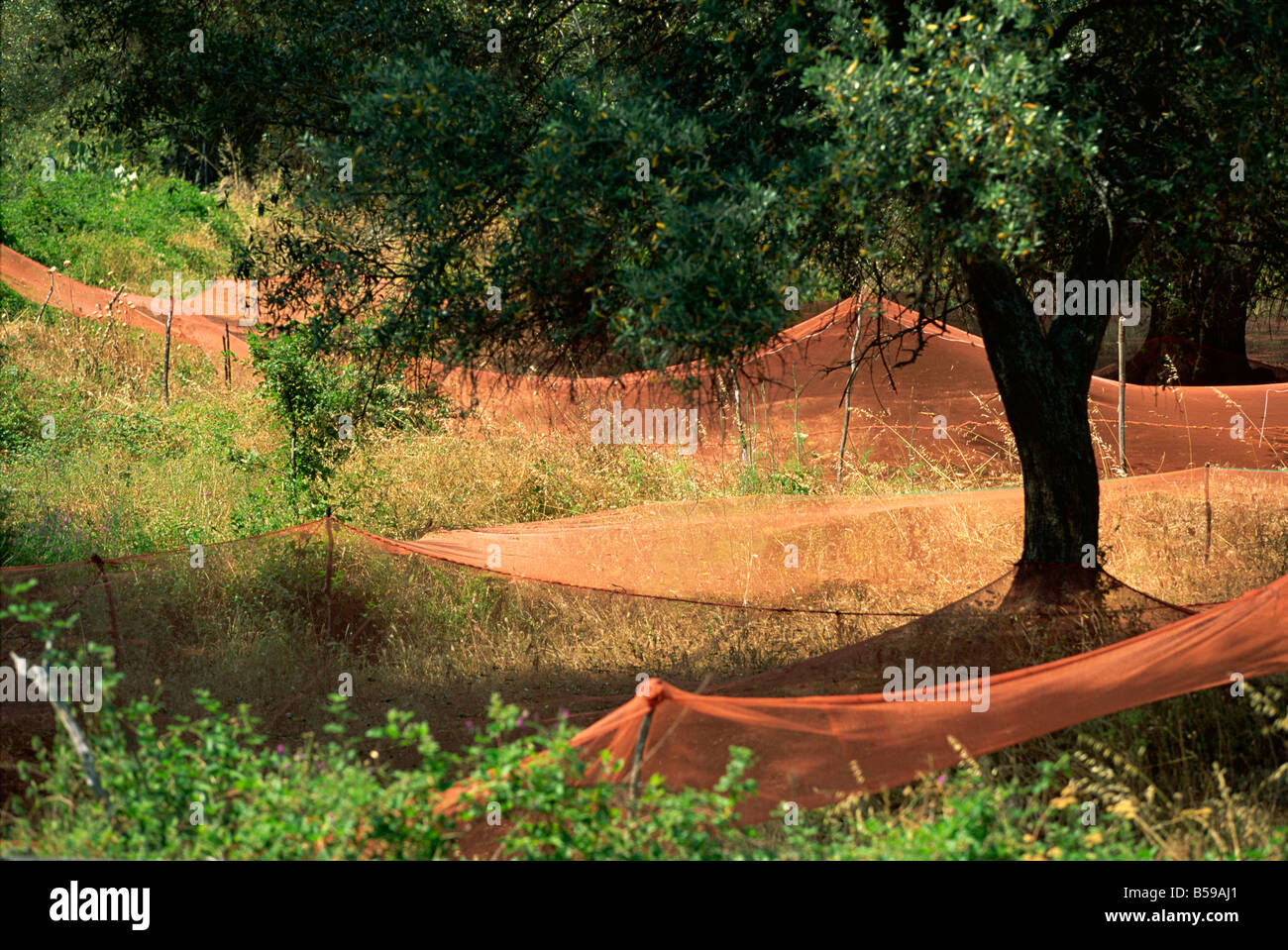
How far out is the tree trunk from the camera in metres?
6.30

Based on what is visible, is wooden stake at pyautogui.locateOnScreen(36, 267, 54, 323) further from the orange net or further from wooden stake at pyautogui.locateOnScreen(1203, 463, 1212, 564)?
wooden stake at pyautogui.locateOnScreen(1203, 463, 1212, 564)

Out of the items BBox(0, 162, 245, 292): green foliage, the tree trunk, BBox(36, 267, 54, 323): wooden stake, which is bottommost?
the tree trunk

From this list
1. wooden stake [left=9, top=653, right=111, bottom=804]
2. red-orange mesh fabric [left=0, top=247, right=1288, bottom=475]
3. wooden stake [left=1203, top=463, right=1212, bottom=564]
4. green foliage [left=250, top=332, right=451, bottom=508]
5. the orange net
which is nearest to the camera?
wooden stake [left=9, top=653, right=111, bottom=804]

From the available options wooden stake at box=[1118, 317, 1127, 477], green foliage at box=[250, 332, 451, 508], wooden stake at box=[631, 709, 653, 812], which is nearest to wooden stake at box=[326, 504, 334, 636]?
green foliage at box=[250, 332, 451, 508]

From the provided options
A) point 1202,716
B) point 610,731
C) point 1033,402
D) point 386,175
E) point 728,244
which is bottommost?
point 1202,716

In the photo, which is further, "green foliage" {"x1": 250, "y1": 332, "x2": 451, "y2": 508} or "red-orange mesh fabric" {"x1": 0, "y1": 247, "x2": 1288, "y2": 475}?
"red-orange mesh fabric" {"x1": 0, "y1": 247, "x2": 1288, "y2": 475}

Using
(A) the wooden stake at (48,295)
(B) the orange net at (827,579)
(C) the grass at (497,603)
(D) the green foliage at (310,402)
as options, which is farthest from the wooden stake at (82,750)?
(A) the wooden stake at (48,295)

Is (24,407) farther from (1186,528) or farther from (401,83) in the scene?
(1186,528)

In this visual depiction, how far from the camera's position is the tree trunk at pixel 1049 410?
20.7 feet

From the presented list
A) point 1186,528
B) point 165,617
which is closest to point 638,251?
point 165,617

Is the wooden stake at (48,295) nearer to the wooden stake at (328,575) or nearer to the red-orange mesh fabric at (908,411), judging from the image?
the red-orange mesh fabric at (908,411)

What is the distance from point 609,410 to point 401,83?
6.24 m

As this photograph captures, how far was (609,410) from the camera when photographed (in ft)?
36.3

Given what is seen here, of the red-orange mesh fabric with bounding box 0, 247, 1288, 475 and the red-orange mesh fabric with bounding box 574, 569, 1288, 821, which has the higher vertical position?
the red-orange mesh fabric with bounding box 0, 247, 1288, 475
